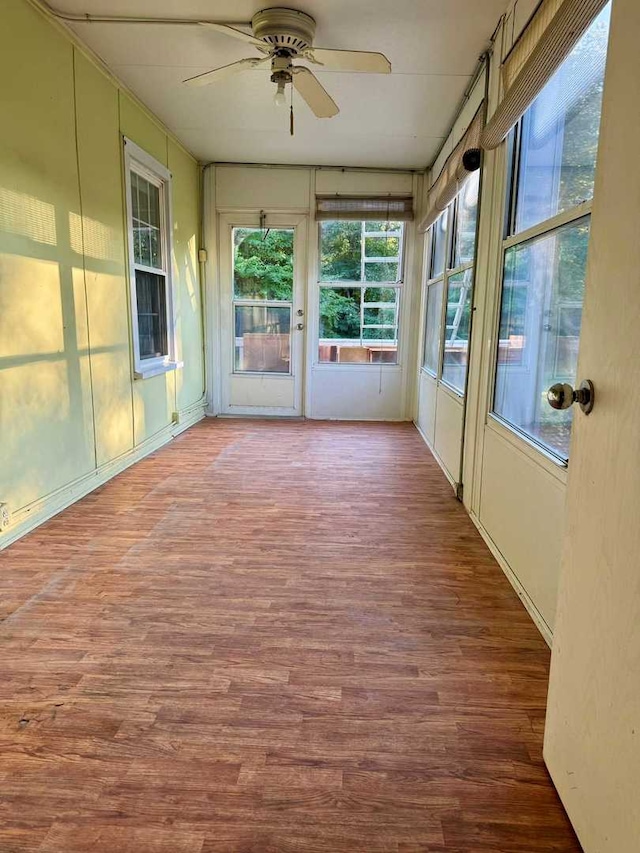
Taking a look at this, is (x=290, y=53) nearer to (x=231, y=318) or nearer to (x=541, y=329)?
(x=541, y=329)

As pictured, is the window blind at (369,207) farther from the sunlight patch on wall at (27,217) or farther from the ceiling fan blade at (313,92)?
the sunlight patch on wall at (27,217)

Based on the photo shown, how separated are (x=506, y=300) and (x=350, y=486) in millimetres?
1639

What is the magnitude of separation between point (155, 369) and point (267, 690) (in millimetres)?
3343

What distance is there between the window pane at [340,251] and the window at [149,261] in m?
1.78

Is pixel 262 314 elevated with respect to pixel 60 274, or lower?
lower

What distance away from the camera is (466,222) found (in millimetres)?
3764

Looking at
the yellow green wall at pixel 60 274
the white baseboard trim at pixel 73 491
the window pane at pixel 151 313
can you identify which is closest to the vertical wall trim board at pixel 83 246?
the yellow green wall at pixel 60 274

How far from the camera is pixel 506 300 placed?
269cm

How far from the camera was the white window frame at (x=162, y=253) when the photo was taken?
3.95 meters

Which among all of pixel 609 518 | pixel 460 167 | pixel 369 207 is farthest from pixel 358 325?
pixel 609 518

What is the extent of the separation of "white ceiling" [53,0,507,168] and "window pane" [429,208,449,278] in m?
0.70

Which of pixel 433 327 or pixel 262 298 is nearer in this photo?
pixel 433 327

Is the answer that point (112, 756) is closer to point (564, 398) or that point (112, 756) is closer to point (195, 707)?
point (195, 707)

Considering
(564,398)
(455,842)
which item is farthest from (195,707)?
(564,398)
